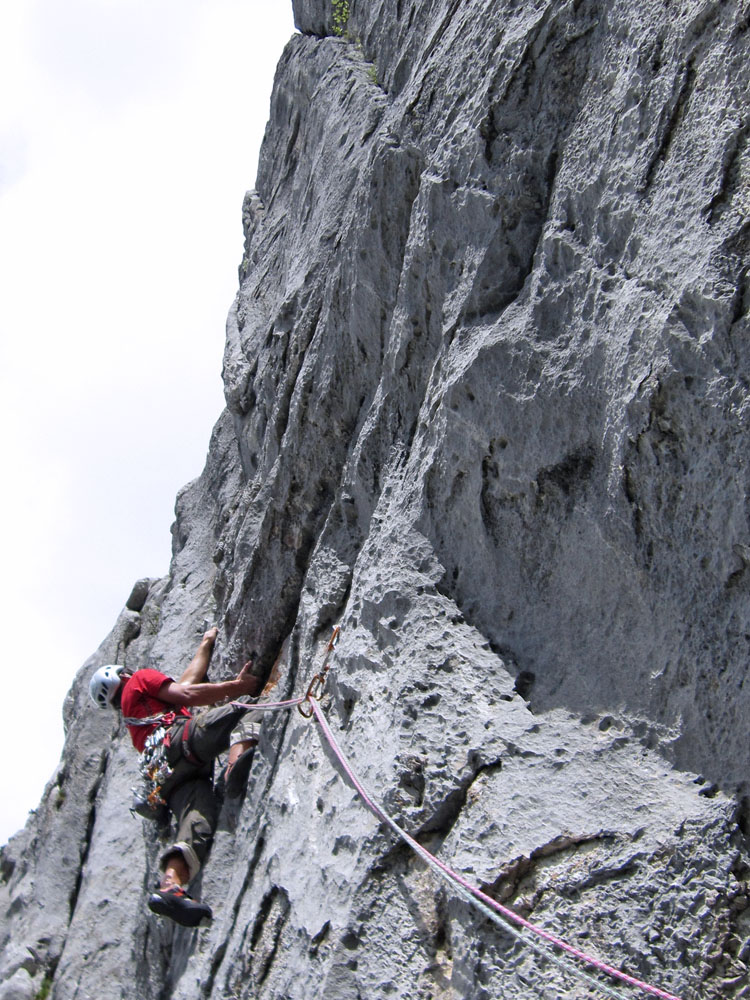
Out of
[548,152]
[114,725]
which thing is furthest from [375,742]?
[114,725]

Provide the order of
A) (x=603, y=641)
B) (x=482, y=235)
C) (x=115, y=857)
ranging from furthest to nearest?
(x=115, y=857)
(x=482, y=235)
(x=603, y=641)

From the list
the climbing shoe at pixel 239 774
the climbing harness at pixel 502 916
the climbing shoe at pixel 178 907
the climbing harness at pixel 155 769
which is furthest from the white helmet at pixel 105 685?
the climbing harness at pixel 502 916

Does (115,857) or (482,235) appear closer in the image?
(482,235)

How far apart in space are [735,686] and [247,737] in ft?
14.7

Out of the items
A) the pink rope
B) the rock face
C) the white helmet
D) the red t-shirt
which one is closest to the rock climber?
the red t-shirt

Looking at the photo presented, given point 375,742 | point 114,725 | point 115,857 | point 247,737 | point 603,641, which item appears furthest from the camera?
point 114,725

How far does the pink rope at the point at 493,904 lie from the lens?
13.1ft

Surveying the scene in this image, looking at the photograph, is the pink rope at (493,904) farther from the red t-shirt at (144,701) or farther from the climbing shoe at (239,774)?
the red t-shirt at (144,701)

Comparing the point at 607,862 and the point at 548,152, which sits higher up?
the point at 548,152

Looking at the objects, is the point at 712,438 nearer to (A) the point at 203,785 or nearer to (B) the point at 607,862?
(B) the point at 607,862

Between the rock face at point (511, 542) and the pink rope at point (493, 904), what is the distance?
74mm

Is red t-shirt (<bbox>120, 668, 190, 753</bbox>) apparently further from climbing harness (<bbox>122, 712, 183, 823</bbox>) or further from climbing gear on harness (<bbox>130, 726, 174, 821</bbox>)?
climbing gear on harness (<bbox>130, 726, 174, 821</bbox>)

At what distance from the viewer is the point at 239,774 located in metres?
7.57

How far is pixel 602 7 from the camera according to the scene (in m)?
5.80
